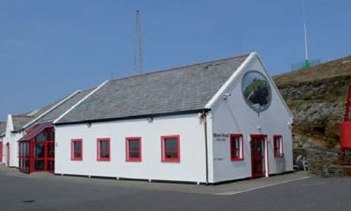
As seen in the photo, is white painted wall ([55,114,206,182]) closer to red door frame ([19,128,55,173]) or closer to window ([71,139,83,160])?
window ([71,139,83,160])

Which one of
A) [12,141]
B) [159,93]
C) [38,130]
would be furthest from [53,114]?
[159,93]

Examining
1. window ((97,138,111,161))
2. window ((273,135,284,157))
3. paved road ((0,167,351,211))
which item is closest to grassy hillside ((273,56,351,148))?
window ((273,135,284,157))

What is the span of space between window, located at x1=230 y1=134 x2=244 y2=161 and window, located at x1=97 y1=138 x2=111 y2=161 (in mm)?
7625

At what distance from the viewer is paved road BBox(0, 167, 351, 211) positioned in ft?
47.9

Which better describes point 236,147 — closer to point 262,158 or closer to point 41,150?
point 262,158

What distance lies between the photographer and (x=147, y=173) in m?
25.1

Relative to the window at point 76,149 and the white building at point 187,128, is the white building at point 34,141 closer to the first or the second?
the white building at point 187,128

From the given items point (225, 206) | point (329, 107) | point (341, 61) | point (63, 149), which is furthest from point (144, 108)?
point (341, 61)

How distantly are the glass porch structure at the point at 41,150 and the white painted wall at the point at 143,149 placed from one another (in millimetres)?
2908

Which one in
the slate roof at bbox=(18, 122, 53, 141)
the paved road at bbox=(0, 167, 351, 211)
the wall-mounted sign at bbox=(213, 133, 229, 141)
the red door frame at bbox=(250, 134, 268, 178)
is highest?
the slate roof at bbox=(18, 122, 53, 141)

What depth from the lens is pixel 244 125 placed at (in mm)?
25016

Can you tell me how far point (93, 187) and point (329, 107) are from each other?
2420 centimetres

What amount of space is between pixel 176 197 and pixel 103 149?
1134cm

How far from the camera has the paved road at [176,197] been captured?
47.9 ft
